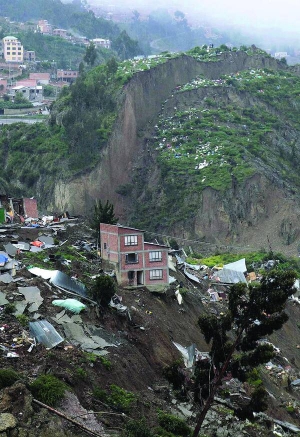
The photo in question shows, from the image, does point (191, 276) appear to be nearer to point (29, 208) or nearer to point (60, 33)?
point (29, 208)

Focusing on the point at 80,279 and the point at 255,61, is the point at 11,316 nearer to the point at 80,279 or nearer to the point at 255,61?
the point at 80,279

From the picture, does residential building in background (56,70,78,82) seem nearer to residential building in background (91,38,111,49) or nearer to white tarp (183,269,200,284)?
residential building in background (91,38,111,49)

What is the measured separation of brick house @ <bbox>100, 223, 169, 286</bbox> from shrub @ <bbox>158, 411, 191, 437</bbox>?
12026mm

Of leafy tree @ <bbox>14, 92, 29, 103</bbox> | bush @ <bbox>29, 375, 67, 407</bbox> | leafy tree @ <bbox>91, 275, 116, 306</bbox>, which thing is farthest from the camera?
leafy tree @ <bbox>14, 92, 29, 103</bbox>

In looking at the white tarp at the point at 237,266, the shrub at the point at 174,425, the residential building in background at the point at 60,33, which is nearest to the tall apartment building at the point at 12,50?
the residential building in background at the point at 60,33

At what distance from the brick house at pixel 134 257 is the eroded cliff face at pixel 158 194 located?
30649 millimetres

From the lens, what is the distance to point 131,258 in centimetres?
3800

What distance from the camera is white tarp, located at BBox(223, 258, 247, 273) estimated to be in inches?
2109

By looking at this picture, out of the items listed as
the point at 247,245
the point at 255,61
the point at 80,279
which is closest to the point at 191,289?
the point at 80,279

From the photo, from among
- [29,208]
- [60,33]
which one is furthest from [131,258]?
[60,33]

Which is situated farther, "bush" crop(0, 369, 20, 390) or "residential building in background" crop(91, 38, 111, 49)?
"residential building in background" crop(91, 38, 111, 49)

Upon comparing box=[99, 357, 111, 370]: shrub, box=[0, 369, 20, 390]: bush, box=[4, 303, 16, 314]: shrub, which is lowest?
box=[99, 357, 111, 370]: shrub

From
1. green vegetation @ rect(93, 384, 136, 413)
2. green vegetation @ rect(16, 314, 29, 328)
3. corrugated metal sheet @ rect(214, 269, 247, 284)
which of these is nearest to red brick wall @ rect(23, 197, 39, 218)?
corrugated metal sheet @ rect(214, 269, 247, 284)

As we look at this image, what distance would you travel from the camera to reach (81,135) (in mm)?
75688
